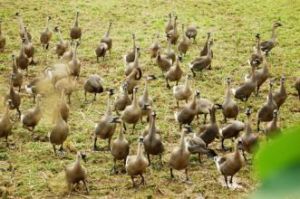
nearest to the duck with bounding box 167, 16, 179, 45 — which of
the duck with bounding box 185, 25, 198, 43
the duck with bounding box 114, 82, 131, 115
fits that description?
the duck with bounding box 185, 25, 198, 43

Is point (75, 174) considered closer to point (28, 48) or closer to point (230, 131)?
point (230, 131)

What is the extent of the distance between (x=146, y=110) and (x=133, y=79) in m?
0.99

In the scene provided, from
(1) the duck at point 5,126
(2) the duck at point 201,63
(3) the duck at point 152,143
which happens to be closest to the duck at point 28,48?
(2) the duck at point 201,63

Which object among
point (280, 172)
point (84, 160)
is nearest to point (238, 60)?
point (84, 160)

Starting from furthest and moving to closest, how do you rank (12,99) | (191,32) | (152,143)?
(191,32), (12,99), (152,143)

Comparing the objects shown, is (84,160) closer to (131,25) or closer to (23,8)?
(131,25)

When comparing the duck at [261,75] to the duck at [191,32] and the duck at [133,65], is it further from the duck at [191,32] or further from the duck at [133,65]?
the duck at [191,32]

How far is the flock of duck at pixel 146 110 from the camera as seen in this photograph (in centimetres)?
576

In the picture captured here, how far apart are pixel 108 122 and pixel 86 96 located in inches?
70.9

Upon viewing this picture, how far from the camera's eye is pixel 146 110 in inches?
277

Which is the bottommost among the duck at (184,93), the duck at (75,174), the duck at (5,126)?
the duck at (75,174)

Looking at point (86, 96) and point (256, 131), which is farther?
point (86, 96)

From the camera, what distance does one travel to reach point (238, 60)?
9672 millimetres

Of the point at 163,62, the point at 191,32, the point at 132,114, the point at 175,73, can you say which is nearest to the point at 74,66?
the point at 163,62
